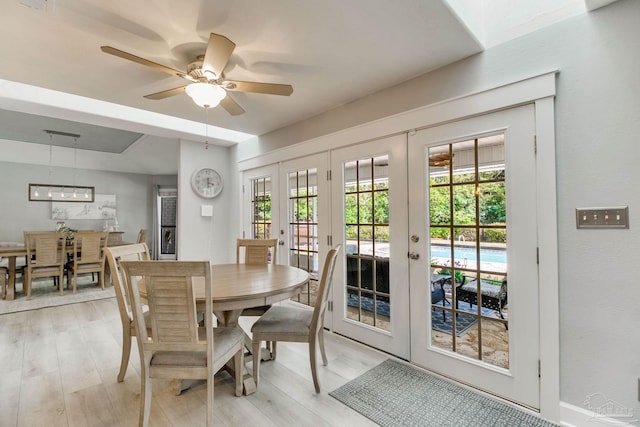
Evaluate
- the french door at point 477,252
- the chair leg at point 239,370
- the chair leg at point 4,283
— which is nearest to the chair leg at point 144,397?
the chair leg at point 239,370

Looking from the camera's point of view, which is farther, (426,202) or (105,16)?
(426,202)

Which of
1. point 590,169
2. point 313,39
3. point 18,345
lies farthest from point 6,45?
point 590,169

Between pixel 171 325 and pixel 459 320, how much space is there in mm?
1980

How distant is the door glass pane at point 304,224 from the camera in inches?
131

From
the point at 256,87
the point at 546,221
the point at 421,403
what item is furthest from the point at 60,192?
the point at 546,221

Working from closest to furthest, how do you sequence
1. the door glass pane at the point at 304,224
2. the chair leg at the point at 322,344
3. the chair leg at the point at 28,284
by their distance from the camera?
the chair leg at the point at 322,344
the door glass pane at the point at 304,224
the chair leg at the point at 28,284

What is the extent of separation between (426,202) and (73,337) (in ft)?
12.1

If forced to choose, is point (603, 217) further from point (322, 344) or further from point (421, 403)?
point (322, 344)

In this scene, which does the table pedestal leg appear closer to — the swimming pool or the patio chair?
the swimming pool

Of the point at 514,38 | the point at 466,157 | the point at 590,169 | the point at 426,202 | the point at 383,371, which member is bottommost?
the point at 383,371

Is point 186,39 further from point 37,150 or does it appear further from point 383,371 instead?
point 37,150

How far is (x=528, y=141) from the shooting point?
1810mm

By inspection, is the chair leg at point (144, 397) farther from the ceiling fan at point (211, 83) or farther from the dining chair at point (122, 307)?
the ceiling fan at point (211, 83)

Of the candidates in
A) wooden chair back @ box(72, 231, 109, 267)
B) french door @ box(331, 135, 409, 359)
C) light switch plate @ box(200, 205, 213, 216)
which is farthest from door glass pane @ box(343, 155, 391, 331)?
→ wooden chair back @ box(72, 231, 109, 267)
